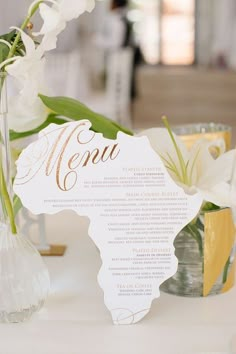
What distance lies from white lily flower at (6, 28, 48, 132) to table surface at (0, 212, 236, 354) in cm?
25

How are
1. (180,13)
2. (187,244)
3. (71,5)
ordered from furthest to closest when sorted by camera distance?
1. (180,13)
2. (187,244)
3. (71,5)

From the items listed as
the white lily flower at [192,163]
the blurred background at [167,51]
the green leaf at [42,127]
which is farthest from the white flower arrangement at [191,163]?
the blurred background at [167,51]

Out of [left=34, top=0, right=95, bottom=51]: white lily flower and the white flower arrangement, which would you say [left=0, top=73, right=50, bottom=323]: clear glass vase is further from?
the white flower arrangement

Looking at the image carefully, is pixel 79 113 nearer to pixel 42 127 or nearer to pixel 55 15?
pixel 42 127

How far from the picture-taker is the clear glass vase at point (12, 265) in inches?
32.9

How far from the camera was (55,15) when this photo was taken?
0.76 m

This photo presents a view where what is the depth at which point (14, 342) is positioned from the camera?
31.8 inches

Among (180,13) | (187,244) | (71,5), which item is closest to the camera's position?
(71,5)

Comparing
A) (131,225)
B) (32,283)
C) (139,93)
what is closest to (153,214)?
(131,225)

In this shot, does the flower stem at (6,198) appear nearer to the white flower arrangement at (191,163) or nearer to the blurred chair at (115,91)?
the white flower arrangement at (191,163)

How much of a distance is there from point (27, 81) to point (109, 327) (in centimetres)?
32

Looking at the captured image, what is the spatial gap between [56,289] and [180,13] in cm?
543

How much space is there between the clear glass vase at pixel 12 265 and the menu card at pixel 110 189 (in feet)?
0.11

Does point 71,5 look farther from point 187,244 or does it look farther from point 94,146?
point 187,244
